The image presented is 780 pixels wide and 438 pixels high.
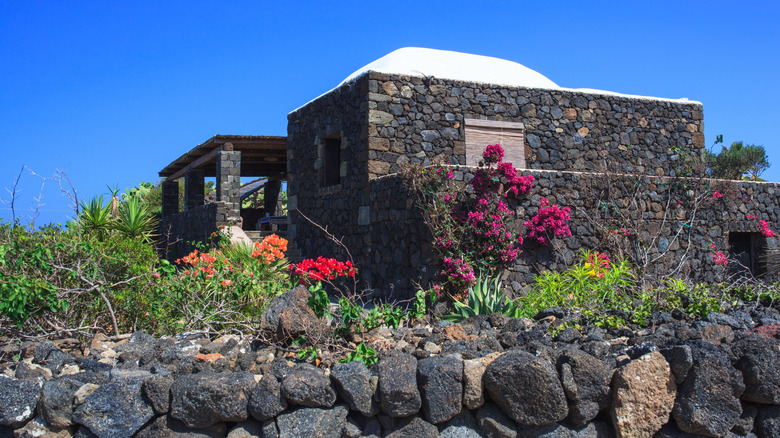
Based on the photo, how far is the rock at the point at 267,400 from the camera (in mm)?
3627

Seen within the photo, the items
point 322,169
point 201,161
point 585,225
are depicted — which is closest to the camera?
point 585,225

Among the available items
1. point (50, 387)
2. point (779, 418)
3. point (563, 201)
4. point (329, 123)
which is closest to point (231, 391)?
point (50, 387)

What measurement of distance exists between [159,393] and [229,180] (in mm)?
10310

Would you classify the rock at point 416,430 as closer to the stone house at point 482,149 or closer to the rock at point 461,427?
the rock at point 461,427

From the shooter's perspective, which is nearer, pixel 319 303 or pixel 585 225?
pixel 319 303

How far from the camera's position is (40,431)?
3803 mm

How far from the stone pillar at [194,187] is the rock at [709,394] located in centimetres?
1515

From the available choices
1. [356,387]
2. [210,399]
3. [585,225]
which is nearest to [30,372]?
[210,399]

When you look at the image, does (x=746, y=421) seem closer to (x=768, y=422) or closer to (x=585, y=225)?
(x=768, y=422)

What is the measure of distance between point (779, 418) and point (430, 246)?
455 cm

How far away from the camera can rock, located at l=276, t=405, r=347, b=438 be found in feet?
11.9

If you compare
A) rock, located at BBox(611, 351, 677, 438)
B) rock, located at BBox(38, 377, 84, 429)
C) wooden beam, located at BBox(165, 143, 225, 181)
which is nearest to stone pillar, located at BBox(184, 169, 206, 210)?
wooden beam, located at BBox(165, 143, 225, 181)

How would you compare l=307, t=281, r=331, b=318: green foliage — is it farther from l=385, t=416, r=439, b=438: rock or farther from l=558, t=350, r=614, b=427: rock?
l=558, t=350, r=614, b=427: rock

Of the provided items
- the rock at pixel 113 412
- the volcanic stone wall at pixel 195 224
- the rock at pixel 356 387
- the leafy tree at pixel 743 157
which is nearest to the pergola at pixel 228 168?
the volcanic stone wall at pixel 195 224
